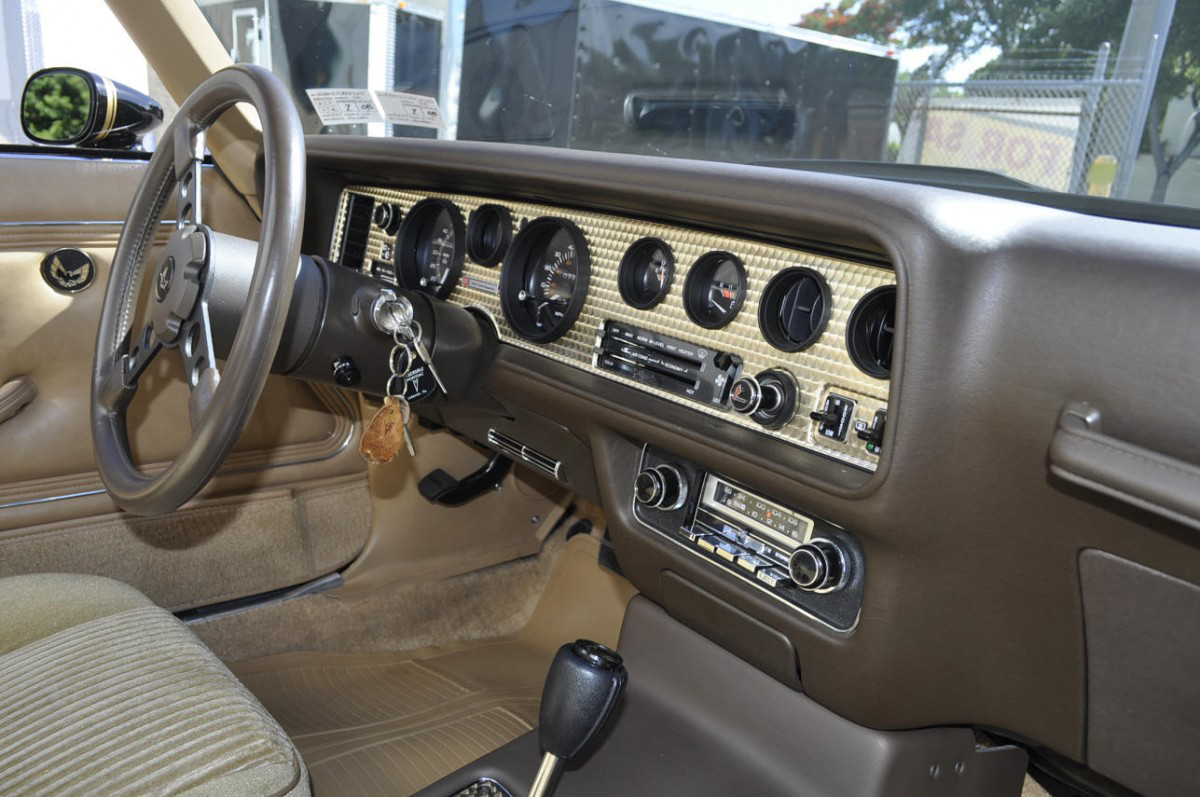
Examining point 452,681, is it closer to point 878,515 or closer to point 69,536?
point 69,536

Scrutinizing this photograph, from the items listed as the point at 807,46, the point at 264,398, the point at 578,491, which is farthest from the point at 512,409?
the point at 807,46

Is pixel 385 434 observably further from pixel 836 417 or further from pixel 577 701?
pixel 836 417

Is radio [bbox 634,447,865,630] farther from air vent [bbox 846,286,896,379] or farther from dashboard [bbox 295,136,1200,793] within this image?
air vent [bbox 846,286,896,379]

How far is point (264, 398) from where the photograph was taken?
6.43ft

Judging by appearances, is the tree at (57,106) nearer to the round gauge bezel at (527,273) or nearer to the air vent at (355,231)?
the air vent at (355,231)

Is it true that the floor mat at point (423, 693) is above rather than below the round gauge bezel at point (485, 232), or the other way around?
below

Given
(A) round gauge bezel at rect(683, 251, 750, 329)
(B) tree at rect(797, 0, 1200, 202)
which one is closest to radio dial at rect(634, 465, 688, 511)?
(A) round gauge bezel at rect(683, 251, 750, 329)

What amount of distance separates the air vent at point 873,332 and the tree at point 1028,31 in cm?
31

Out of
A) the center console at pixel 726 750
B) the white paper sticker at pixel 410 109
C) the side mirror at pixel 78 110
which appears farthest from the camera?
the white paper sticker at pixel 410 109

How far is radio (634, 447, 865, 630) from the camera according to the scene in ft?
3.73

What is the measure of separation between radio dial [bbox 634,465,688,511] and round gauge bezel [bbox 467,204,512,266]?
0.45m

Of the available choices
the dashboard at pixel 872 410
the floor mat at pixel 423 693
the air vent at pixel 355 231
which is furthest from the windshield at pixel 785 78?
the floor mat at pixel 423 693

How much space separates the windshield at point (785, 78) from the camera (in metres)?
1.14

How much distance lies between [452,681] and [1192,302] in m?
1.52
